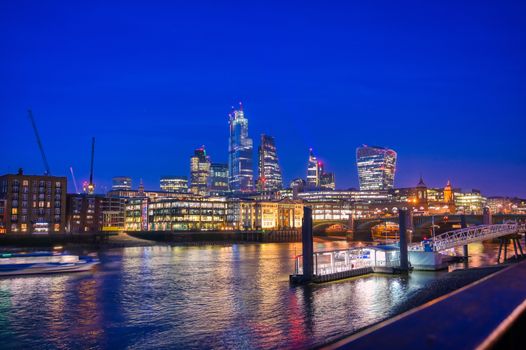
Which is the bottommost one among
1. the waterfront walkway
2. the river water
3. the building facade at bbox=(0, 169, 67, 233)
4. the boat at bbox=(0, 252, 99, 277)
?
the river water

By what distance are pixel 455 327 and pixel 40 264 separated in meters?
71.5

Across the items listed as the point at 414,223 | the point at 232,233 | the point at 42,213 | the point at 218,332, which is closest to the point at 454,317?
the point at 218,332

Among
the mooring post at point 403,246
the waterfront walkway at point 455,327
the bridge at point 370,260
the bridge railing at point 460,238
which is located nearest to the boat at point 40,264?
the bridge at point 370,260

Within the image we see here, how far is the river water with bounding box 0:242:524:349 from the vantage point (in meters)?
29.1

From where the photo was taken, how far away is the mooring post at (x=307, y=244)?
49.2m

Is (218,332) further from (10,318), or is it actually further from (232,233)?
(232,233)

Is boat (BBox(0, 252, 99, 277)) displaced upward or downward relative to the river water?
upward

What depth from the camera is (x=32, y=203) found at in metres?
163

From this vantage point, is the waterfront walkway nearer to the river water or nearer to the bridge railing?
the river water

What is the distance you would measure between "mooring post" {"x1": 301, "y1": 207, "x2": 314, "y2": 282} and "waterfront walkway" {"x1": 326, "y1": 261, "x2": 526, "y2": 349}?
3319 centimetres

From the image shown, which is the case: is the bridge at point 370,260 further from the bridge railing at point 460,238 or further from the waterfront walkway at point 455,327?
the waterfront walkway at point 455,327

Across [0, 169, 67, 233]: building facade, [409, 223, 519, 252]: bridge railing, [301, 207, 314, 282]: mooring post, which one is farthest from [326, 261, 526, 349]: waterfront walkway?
[0, 169, 67, 233]: building facade

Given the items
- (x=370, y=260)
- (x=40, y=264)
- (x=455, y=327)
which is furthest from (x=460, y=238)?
(x=455, y=327)

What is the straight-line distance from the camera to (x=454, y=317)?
12.3 meters
